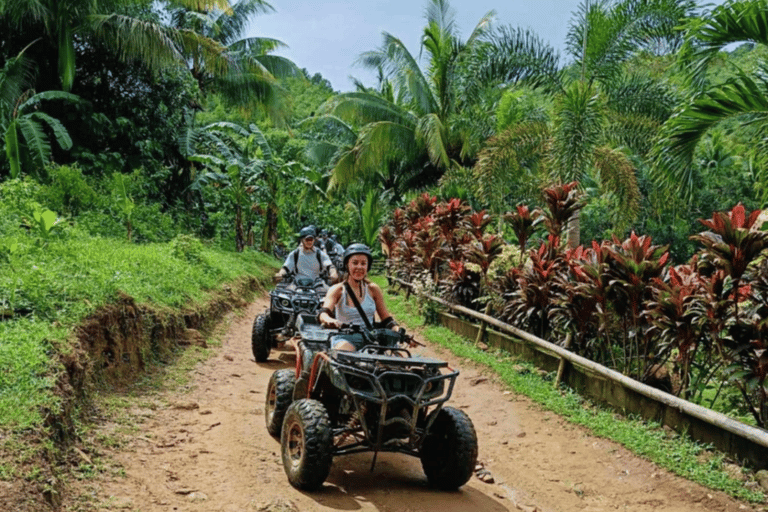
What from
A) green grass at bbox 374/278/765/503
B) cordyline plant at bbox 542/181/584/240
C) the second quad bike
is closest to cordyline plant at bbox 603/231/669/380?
green grass at bbox 374/278/765/503

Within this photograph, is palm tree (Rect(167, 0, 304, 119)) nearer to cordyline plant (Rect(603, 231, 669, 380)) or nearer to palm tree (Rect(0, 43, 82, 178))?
palm tree (Rect(0, 43, 82, 178))

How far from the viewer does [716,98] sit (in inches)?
309

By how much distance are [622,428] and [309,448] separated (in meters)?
3.23

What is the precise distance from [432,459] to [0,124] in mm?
12481

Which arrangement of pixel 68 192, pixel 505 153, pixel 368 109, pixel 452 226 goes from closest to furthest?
pixel 68 192 < pixel 452 226 < pixel 505 153 < pixel 368 109

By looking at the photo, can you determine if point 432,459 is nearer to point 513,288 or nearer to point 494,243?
point 513,288

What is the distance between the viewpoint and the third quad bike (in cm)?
407

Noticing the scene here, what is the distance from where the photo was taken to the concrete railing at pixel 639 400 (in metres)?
4.80

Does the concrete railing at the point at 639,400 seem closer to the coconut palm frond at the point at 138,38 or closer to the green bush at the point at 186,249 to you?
the green bush at the point at 186,249

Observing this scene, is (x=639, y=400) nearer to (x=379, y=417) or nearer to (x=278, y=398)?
(x=379, y=417)

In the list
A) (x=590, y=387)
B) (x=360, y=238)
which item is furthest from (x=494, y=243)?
(x=360, y=238)

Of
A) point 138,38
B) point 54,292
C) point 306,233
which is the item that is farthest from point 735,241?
point 138,38

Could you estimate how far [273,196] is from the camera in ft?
69.3

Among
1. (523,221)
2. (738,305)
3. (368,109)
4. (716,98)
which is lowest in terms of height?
(738,305)
